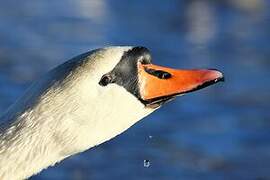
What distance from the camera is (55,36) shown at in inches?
578

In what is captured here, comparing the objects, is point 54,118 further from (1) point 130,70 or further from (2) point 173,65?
(2) point 173,65

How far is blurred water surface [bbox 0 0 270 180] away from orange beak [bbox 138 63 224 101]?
12.4ft

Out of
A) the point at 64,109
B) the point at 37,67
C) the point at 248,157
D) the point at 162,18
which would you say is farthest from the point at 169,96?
the point at 162,18

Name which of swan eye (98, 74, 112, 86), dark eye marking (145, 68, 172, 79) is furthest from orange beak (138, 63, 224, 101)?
swan eye (98, 74, 112, 86)

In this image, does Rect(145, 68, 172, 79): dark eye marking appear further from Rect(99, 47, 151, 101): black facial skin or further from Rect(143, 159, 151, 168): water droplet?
Rect(143, 159, 151, 168): water droplet

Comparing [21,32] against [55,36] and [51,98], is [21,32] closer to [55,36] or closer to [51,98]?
[55,36]

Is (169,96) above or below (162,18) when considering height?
above

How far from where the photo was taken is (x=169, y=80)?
6742mm

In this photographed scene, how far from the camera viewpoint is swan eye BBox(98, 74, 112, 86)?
21.3 feet

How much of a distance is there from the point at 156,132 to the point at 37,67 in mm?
2280

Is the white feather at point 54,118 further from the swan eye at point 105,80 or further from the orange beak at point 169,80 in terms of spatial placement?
the orange beak at point 169,80

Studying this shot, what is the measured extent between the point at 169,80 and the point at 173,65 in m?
6.64

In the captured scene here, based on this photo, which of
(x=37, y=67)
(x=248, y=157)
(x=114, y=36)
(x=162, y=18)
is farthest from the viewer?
(x=162, y=18)

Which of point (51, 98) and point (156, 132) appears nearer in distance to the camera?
point (51, 98)
